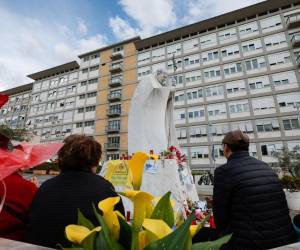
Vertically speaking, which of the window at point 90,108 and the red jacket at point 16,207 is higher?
the window at point 90,108

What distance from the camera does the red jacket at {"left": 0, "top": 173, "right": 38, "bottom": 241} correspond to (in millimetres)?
1182

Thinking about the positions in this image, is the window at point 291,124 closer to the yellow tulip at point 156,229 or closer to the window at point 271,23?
the window at point 271,23

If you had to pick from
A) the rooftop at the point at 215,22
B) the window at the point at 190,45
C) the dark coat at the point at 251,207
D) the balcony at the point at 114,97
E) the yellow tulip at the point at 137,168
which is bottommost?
the dark coat at the point at 251,207

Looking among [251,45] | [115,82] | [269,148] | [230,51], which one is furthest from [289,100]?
[115,82]

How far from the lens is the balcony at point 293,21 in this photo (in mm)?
24381

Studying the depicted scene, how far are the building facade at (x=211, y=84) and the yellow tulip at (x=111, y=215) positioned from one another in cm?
2401

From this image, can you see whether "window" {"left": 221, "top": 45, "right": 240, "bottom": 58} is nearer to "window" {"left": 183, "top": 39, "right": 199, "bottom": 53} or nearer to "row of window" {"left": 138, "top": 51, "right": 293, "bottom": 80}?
"row of window" {"left": 138, "top": 51, "right": 293, "bottom": 80}

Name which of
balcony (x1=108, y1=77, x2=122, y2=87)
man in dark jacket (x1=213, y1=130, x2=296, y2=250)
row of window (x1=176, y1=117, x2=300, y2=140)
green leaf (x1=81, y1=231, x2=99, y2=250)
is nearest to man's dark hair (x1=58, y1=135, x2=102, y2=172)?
man in dark jacket (x1=213, y1=130, x2=296, y2=250)

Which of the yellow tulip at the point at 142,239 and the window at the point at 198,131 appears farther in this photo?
the window at the point at 198,131

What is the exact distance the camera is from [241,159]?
160 cm

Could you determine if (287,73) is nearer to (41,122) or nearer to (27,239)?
(27,239)

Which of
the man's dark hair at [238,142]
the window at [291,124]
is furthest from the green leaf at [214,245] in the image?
the window at [291,124]

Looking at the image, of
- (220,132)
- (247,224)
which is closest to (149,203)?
(247,224)

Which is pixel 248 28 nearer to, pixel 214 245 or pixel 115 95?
pixel 115 95
